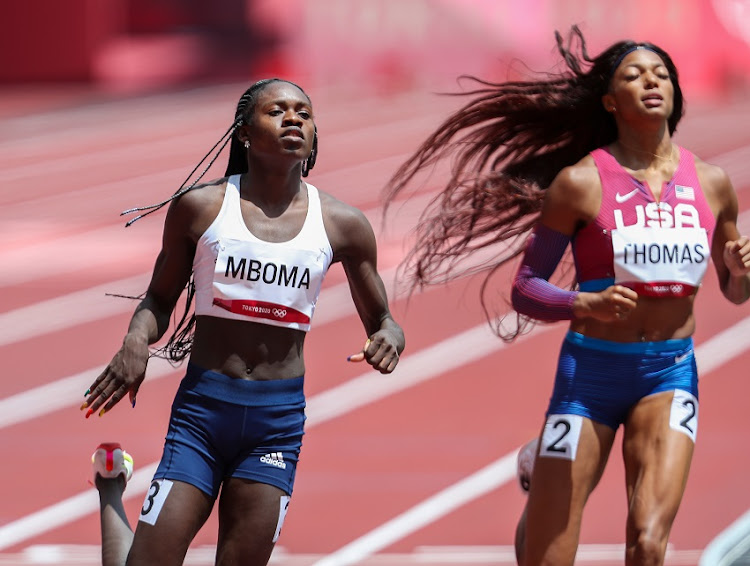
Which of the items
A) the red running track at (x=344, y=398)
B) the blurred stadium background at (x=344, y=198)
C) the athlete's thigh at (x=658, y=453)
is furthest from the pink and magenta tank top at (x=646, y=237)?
the red running track at (x=344, y=398)

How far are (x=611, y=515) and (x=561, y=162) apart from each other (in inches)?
95.9

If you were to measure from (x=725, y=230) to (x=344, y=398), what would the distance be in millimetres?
4459

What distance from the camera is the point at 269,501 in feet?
14.8

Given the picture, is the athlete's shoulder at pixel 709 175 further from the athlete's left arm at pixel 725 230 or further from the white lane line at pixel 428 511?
the white lane line at pixel 428 511

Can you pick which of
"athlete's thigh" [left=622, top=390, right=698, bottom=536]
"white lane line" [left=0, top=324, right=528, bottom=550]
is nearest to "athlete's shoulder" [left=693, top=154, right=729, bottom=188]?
"athlete's thigh" [left=622, top=390, right=698, bottom=536]

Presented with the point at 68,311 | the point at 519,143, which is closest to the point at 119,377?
the point at 519,143

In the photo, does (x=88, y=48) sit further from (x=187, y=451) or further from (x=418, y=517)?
(x=187, y=451)

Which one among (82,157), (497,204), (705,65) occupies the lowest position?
(82,157)

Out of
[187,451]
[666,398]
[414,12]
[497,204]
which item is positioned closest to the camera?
[187,451]

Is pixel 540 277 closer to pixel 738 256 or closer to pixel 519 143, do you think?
pixel 738 256

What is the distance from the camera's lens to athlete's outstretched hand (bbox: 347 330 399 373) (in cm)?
447

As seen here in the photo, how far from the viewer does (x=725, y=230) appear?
505 centimetres

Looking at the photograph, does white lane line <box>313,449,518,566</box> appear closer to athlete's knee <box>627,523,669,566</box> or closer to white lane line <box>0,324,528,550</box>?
white lane line <box>0,324,528,550</box>

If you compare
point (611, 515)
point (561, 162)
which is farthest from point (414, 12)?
point (561, 162)
